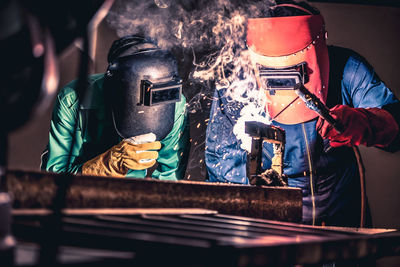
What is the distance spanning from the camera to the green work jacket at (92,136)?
8.93 feet

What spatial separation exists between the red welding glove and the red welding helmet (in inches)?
9.9

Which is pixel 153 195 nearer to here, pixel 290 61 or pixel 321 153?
pixel 321 153

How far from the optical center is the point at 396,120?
2.66 meters

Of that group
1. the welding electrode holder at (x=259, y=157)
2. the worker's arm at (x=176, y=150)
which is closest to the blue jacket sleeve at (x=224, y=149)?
the worker's arm at (x=176, y=150)

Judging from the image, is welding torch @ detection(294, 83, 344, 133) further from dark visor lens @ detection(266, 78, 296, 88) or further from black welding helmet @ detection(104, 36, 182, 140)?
black welding helmet @ detection(104, 36, 182, 140)

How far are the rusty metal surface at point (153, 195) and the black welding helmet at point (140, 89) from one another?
1.34 metres

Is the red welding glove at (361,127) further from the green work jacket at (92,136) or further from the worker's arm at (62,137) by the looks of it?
the worker's arm at (62,137)

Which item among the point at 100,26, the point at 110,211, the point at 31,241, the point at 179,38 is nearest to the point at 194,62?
the point at 179,38

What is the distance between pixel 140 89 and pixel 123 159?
1.64ft

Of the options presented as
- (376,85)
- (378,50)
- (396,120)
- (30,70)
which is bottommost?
(30,70)

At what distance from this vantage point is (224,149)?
113 inches

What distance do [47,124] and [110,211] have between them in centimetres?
196

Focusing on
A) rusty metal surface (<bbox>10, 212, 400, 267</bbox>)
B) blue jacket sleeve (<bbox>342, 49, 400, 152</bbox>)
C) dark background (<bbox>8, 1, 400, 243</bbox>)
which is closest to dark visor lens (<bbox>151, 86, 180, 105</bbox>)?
dark background (<bbox>8, 1, 400, 243</bbox>)

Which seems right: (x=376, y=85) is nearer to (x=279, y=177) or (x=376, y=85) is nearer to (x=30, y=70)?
(x=279, y=177)
